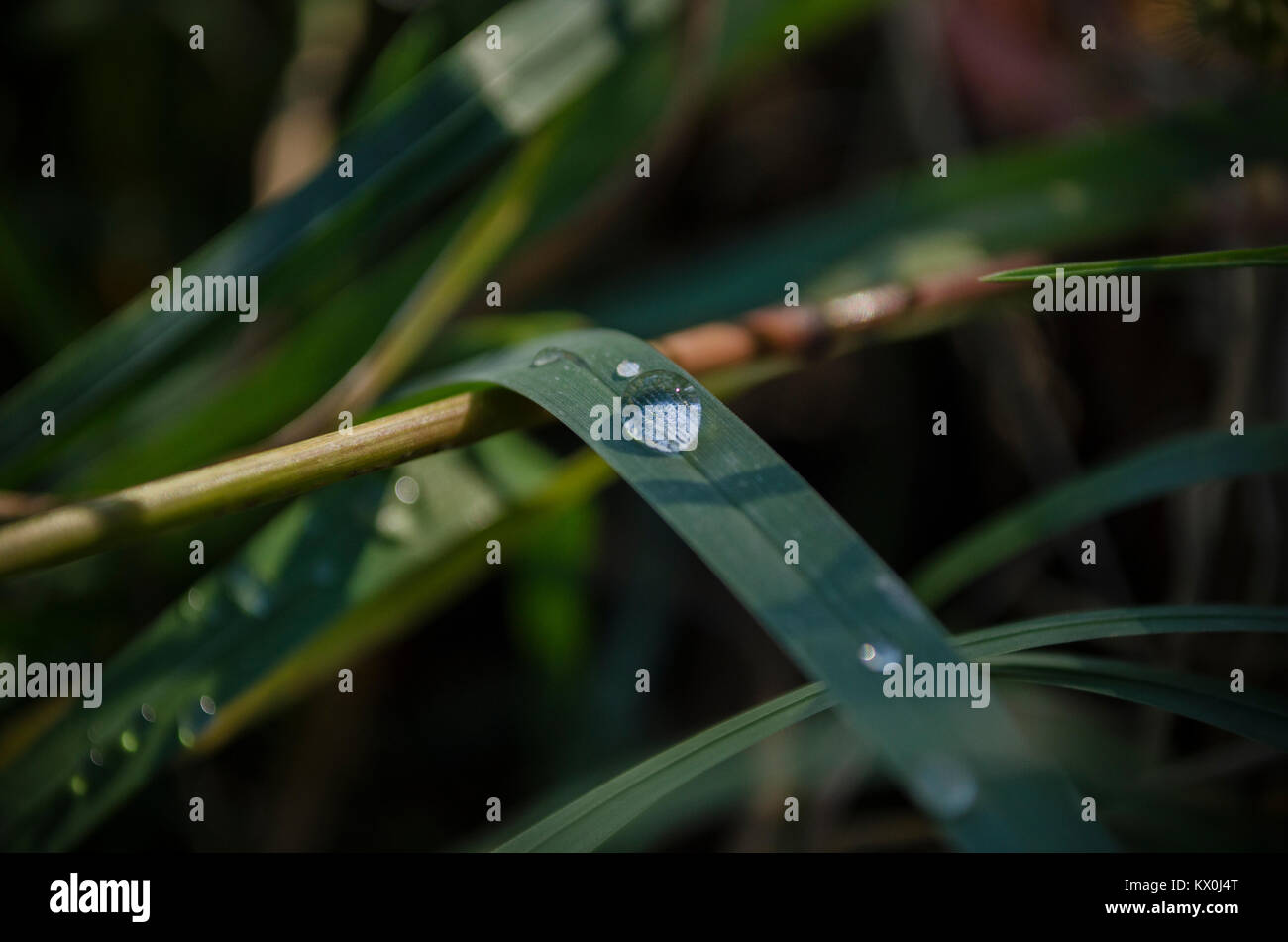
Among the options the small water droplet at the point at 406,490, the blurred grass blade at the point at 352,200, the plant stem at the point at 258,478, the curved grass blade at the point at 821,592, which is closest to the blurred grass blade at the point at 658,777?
the curved grass blade at the point at 821,592

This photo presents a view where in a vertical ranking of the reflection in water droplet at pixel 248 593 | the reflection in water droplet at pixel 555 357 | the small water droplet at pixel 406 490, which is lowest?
the reflection in water droplet at pixel 248 593

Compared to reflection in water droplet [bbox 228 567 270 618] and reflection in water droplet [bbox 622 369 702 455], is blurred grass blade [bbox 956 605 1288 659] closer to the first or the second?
reflection in water droplet [bbox 622 369 702 455]

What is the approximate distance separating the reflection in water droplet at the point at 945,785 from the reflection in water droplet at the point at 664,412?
8.7 inches

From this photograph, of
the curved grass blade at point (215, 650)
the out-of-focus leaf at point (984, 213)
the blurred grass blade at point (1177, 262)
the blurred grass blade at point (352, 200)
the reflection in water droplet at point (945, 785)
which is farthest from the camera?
the out-of-focus leaf at point (984, 213)

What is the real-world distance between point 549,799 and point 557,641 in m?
0.20

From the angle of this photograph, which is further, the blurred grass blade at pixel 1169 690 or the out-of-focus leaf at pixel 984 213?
the out-of-focus leaf at pixel 984 213

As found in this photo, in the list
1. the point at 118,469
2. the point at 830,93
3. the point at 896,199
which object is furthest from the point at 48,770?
the point at 830,93

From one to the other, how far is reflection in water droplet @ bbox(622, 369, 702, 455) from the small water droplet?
35 cm

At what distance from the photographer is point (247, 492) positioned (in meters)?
0.56

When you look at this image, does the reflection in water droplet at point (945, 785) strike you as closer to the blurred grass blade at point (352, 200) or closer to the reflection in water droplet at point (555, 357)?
the reflection in water droplet at point (555, 357)

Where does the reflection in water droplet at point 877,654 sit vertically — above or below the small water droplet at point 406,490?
below

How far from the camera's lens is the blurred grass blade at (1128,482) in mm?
752

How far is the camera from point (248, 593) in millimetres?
789
